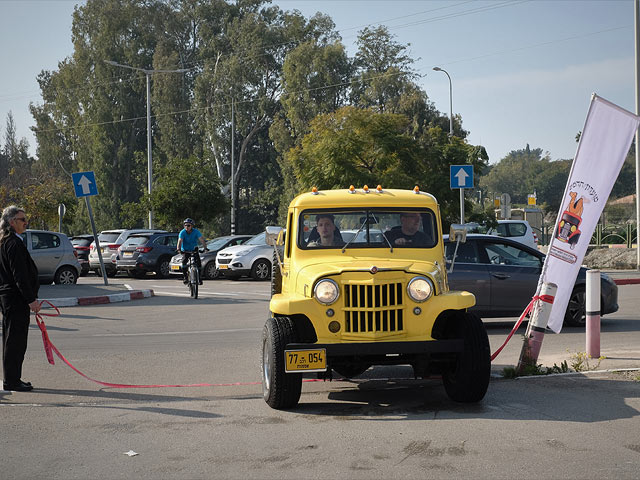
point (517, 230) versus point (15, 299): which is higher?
point (517, 230)

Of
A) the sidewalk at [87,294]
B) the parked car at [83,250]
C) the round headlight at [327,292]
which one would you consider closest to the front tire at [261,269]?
the sidewalk at [87,294]

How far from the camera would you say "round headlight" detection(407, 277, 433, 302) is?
726 centimetres

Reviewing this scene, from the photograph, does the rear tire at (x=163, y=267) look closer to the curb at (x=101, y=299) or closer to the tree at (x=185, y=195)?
the curb at (x=101, y=299)

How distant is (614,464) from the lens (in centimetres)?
539

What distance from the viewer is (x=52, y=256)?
23250 mm

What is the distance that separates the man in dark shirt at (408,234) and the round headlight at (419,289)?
1060 millimetres

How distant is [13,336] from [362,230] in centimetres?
376

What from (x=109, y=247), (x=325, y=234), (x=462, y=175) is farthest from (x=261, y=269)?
(x=325, y=234)

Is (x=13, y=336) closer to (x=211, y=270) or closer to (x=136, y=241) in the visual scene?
(x=211, y=270)

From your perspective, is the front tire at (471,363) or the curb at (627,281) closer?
the front tire at (471,363)

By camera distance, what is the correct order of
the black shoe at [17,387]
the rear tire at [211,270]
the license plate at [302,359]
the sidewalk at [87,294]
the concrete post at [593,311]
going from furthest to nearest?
1. the rear tire at [211,270]
2. the sidewalk at [87,294]
3. the concrete post at [593,311]
4. the black shoe at [17,387]
5. the license plate at [302,359]

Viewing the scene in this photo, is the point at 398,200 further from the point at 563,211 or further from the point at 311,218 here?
the point at 563,211

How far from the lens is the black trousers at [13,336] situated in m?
8.32

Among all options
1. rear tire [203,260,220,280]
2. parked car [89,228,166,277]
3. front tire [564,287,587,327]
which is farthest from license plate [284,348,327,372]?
parked car [89,228,166,277]
